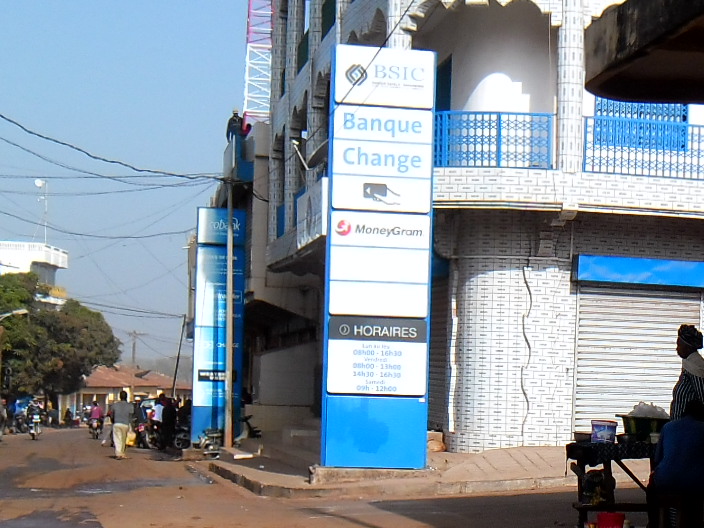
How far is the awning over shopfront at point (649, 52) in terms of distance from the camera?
5570mm

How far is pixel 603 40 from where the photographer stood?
6297 millimetres

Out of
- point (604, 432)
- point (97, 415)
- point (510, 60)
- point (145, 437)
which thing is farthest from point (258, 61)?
point (604, 432)

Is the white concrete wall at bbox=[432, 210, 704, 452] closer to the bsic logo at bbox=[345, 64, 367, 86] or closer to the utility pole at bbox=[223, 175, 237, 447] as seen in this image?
the bsic logo at bbox=[345, 64, 367, 86]

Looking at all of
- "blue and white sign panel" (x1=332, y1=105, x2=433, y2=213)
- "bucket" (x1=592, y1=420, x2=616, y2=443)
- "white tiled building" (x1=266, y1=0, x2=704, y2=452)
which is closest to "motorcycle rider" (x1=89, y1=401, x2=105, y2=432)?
"white tiled building" (x1=266, y1=0, x2=704, y2=452)

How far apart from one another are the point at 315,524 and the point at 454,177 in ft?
21.9

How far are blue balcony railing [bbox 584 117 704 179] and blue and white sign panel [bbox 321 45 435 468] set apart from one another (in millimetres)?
3053

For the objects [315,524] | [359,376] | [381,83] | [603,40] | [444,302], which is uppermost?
[381,83]

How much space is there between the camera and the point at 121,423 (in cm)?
2530

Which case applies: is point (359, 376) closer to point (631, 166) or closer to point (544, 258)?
point (544, 258)

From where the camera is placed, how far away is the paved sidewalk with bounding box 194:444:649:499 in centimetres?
1373

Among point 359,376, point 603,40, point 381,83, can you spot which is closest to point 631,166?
point 381,83

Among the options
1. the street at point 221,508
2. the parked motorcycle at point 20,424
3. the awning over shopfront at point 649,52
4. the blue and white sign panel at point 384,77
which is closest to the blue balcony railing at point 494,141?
the blue and white sign panel at point 384,77

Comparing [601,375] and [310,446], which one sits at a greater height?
[601,375]

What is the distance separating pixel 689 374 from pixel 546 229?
913 cm
